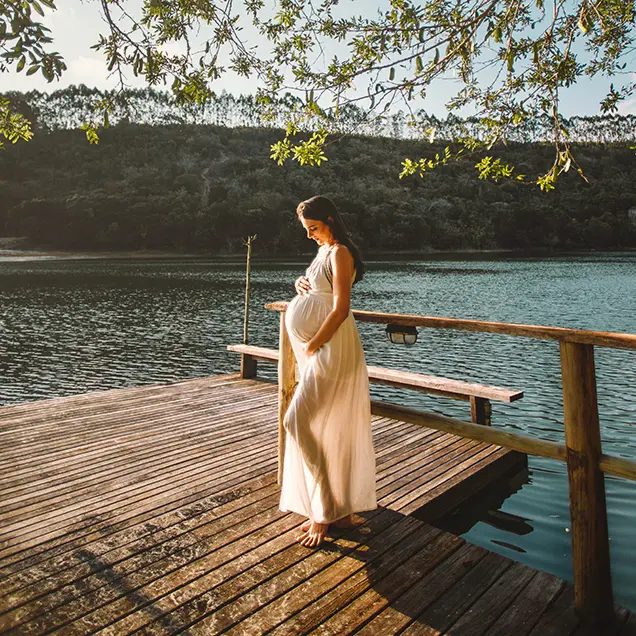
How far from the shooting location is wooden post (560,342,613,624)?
2.37 metres

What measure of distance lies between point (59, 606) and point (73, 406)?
458cm

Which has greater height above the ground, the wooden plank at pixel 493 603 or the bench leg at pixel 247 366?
the wooden plank at pixel 493 603

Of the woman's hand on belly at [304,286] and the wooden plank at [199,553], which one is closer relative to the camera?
the wooden plank at [199,553]

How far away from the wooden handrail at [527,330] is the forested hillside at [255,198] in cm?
7628

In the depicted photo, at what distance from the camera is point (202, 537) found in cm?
314

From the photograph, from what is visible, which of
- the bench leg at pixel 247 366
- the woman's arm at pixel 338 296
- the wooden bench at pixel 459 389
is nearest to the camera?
the woman's arm at pixel 338 296

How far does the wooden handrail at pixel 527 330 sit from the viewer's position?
86.7 inches

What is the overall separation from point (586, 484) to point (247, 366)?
6.72 m

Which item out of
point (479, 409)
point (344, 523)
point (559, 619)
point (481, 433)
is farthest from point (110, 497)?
point (479, 409)

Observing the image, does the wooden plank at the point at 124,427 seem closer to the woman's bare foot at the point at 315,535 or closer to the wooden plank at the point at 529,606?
the woman's bare foot at the point at 315,535

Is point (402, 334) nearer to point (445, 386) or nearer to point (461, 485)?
point (461, 485)

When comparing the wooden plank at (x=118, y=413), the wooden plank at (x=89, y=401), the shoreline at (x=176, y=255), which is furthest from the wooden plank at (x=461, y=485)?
the shoreline at (x=176, y=255)

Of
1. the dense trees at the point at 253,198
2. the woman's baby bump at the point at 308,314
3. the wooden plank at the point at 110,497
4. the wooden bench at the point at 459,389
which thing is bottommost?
the wooden plank at the point at 110,497

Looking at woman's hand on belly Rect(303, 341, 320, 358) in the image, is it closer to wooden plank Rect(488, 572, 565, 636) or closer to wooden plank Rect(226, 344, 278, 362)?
wooden plank Rect(488, 572, 565, 636)
